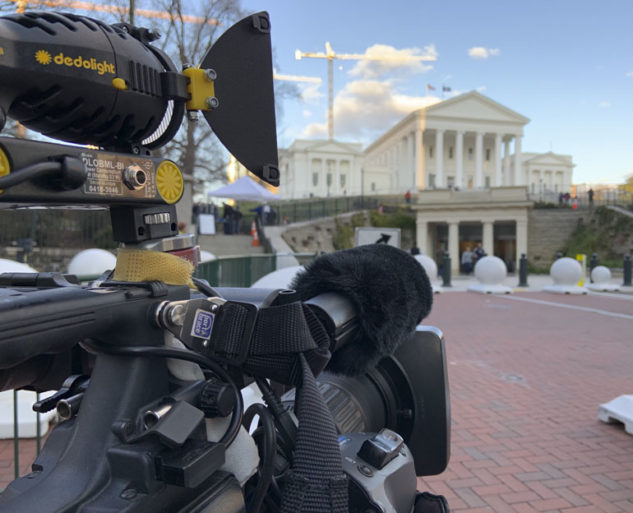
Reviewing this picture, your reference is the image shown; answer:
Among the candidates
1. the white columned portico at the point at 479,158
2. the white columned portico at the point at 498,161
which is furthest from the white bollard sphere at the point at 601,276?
the white columned portico at the point at 498,161

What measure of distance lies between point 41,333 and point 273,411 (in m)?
0.48

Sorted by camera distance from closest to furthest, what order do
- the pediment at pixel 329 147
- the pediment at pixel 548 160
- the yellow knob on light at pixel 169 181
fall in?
the yellow knob on light at pixel 169 181 → the pediment at pixel 329 147 → the pediment at pixel 548 160

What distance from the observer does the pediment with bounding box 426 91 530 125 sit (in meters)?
64.3

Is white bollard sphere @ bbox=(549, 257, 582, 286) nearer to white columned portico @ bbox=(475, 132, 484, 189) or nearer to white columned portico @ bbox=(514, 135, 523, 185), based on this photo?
white columned portico @ bbox=(475, 132, 484, 189)

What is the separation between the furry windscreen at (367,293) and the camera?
124 centimetres

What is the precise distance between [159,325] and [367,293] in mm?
507

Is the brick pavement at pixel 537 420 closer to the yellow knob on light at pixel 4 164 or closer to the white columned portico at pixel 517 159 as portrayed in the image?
the yellow knob on light at pixel 4 164

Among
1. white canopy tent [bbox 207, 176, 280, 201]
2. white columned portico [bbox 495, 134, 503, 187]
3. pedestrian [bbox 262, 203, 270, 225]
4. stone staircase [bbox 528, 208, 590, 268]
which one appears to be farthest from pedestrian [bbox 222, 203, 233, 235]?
white columned portico [bbox 495, 134, 503, 187]

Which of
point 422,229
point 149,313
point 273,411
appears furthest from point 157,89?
point 422,229

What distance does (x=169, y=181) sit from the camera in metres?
1.06

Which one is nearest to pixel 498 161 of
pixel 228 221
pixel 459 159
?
pixel 459 159

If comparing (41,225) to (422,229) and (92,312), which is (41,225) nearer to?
(92,312)

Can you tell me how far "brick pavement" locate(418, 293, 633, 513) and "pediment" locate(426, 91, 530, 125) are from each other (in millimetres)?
58480

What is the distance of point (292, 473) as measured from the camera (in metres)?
0.94
